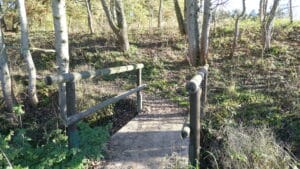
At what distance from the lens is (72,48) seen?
12250mm

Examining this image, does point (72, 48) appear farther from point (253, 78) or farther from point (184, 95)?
point (253, 78)

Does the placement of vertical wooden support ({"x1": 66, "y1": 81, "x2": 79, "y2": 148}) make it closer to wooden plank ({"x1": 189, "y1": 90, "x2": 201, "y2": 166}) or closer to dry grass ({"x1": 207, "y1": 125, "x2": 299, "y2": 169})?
wooden plank ({"x1": 189, "y1": 90, "x2": 201, "y2": 166})

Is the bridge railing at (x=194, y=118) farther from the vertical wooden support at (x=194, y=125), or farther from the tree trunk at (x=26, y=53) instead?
the tree trunk at (x=26, y=53)

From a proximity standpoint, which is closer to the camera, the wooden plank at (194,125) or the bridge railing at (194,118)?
the bridge railing at (194,118)

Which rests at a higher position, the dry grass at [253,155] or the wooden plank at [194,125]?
the wooden plank at [194,125]

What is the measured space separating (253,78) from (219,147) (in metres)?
4.29

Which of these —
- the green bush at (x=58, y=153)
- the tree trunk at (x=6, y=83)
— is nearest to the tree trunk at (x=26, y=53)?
the tree trunk at (x=6, y=83)

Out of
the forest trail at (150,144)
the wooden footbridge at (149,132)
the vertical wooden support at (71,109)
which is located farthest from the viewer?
the forest trail at (150,144)

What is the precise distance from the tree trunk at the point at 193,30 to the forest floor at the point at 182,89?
0.32 metres

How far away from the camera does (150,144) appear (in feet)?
Answer: 16.9

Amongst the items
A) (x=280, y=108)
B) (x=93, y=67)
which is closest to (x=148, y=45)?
(x=93, y=67)

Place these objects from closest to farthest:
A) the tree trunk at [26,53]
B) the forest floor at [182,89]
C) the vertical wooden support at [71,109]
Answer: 1. the vertical wooden support at [71,109]
2. the forest floor at [182,89]
3. the tree trunk at [26,53]

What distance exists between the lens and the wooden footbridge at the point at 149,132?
373 centimetres

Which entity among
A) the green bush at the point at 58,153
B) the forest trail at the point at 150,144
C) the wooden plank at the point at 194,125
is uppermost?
the wooden plank at the point at 194,125
